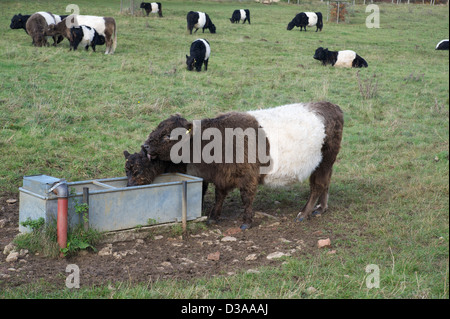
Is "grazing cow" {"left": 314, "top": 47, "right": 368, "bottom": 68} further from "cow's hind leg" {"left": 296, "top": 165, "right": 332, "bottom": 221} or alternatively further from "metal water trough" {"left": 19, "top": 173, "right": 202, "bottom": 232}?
"metal water trough" {"left": 19, "top": 173, "right": 202, "bottom": 232}

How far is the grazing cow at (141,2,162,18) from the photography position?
1204 inches

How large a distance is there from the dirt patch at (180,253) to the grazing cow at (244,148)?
43 cm

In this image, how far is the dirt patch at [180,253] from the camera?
5.20 metres

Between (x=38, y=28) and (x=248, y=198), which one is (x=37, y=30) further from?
(x=248, y=198)

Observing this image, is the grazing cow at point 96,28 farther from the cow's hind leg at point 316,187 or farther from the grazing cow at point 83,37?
the cow's hind leg at point 316,187

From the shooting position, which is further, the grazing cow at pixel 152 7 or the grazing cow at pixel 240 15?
the grazing cow at pixel 240 15

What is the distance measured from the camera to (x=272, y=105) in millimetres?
12367

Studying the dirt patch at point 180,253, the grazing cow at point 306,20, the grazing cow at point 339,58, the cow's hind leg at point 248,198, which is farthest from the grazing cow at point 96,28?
the grazing cow at point 306,20

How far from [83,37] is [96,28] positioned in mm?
1387

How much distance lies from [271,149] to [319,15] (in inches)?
1034

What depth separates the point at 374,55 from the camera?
21188 millimetres

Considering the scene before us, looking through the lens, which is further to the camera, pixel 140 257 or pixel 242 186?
pixel 242 186

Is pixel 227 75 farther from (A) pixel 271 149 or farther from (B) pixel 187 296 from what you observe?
(B) pixel 187 296

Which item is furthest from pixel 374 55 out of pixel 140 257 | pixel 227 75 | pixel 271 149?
pixel 140 257
